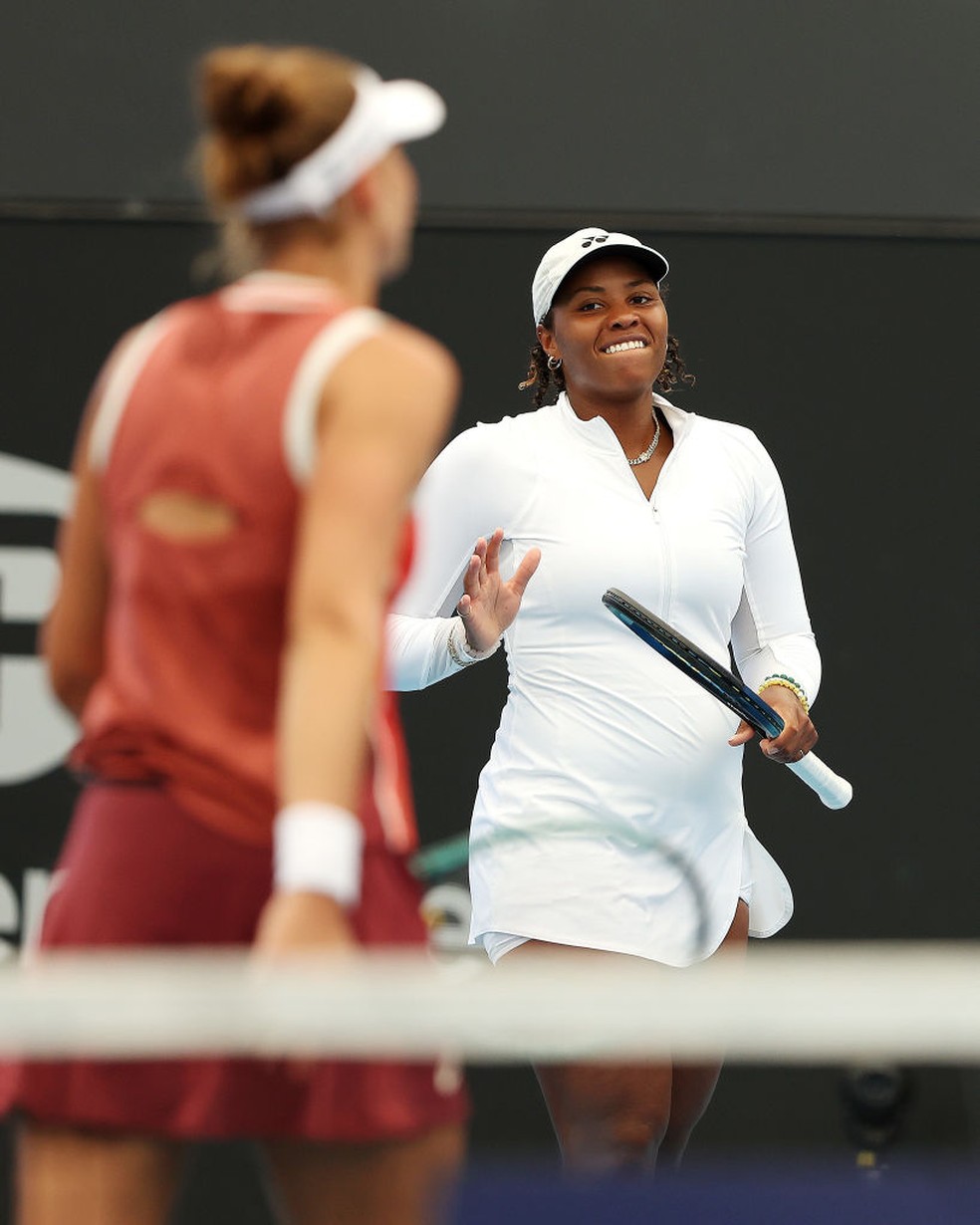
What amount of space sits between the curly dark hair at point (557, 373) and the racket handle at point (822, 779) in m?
0.69

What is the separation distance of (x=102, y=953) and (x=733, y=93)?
309 centimetres

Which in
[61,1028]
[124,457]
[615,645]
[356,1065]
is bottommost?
[615,645]

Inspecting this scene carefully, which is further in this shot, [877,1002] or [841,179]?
[841,179]

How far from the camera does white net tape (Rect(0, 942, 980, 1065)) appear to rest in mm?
1525

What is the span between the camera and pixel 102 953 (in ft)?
5.94

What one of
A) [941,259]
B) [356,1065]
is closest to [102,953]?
[356,1065]

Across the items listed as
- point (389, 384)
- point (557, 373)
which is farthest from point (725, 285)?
point (389, 384)

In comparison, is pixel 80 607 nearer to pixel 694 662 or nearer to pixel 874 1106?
pixel 694 662

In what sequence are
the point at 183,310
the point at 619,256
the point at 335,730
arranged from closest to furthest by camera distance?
the point at 335,730 → the point at 183,310 → the point at 619,256

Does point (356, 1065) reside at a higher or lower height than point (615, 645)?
higher

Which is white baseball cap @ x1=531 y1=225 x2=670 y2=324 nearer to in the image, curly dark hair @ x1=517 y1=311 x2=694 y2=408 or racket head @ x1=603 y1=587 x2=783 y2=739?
curly dark hair @ x1=517 y1=311 x2=694 y2=408

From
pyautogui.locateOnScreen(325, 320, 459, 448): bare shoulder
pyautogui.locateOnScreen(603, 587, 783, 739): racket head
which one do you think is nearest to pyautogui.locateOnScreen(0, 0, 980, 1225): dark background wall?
pyautogui.locateOnScreen(603, 587, 783, 739): racket head

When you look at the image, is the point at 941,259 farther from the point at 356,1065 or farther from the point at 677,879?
the point at 356,1065

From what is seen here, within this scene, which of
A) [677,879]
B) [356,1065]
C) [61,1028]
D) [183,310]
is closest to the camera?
[61,1028]
